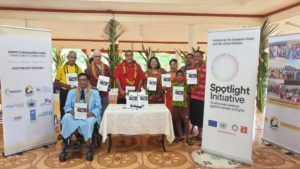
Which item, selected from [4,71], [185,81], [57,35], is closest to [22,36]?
[4,71]

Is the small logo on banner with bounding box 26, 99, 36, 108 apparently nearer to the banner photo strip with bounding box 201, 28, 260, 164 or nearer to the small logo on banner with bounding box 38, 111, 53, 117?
the small logo on banner with bounding box 38, 111, 53, 117

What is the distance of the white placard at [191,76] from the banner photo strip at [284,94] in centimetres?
137

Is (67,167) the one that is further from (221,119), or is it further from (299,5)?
(299,5)

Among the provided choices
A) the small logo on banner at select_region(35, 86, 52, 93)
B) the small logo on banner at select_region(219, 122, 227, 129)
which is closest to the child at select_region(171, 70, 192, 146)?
the small logo on banner at select_region(219, 122, 227, 129)

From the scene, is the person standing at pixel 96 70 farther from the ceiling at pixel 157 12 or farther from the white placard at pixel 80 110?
the ceiling at pixel 157 12

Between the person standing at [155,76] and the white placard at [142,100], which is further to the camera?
the person standing at [155,76]

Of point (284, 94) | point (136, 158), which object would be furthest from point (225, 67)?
point (136, 158)

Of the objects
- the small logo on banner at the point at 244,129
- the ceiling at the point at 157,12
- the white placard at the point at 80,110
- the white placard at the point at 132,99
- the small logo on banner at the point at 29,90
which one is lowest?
the small logo on banner at the point at 244,129

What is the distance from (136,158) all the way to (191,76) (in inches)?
61.2

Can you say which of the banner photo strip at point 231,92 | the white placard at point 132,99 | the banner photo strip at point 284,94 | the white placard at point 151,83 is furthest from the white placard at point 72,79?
the banner photo strip at point 284,94

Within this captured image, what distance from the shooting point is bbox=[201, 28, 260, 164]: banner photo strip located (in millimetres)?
3160

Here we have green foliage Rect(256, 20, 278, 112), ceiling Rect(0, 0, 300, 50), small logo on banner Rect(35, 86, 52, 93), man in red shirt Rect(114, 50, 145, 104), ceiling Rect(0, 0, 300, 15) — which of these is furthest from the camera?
ceiling Rect(0, 0, 300, 50)

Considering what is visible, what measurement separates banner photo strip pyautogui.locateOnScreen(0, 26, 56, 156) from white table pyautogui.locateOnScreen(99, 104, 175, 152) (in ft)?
3.75

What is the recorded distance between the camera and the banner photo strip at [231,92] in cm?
316
